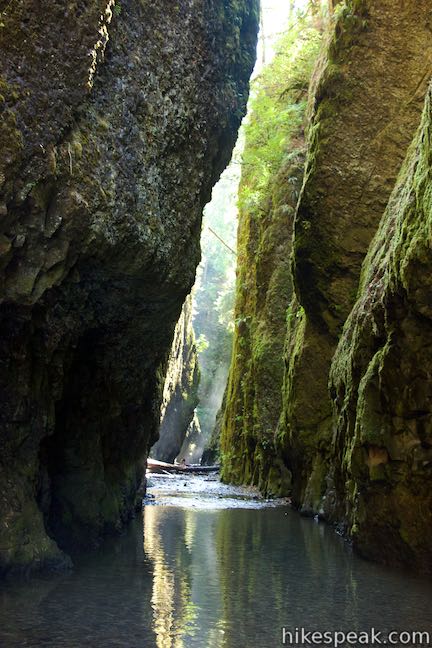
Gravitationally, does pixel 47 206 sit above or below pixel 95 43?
below

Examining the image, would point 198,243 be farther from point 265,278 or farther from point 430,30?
point 265,278

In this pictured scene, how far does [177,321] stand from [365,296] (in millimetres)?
2645

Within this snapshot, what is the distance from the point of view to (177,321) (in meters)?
9.80

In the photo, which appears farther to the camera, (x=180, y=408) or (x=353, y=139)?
(x=180, y=408)

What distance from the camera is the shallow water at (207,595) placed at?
15.9ft

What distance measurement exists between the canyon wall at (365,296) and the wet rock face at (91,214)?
268cm

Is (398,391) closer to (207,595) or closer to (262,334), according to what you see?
(207,595)

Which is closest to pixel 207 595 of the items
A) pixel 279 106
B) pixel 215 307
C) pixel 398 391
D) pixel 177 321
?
pixel 398 391

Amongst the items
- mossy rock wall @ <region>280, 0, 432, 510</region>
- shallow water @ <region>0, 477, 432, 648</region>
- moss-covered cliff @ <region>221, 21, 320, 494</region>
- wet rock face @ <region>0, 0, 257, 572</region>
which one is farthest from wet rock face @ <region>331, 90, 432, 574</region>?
moss-covered cliff @ <region>221, 21, 320, 494</region>

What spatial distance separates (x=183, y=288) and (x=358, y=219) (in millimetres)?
4963

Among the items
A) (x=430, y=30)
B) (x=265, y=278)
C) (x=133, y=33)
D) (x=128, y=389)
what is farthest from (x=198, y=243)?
(x=265, y=278)

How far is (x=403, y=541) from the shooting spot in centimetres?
786

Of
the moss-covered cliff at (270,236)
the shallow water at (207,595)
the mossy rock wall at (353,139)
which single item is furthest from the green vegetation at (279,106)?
the shallow water at (207,595)

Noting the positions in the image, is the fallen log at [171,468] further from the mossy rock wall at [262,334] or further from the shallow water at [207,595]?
the shallow water at [207,595]
